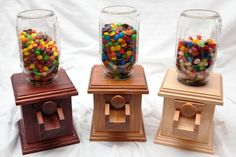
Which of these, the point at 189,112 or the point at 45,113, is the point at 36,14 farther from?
Result: the point at 189,112

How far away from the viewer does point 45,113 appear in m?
1.05

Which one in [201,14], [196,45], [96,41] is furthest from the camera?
[96,41]

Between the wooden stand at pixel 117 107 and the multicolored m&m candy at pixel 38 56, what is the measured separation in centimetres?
14

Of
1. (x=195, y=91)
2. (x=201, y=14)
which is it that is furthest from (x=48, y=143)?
(x=201, y=14)

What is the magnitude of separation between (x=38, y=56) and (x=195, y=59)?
484 mm

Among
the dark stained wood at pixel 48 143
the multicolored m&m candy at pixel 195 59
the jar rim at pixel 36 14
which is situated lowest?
the dark stained wood at pixel 48 143

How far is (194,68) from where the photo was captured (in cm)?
103

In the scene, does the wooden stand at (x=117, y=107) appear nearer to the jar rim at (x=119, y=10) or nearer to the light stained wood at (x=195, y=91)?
the light stained wood at (x=195, y=91)

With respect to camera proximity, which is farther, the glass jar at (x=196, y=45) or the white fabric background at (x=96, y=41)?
the white fabric background at (x=96, y=41)

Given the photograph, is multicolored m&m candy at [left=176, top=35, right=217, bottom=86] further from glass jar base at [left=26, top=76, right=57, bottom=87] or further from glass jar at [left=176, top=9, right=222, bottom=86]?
glass jar base at [left=26, top=76, right=57, bottom=87]

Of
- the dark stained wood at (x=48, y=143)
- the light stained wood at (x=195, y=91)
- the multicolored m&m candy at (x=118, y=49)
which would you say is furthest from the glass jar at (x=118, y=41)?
the dark stained wood at (x=48, y=143)

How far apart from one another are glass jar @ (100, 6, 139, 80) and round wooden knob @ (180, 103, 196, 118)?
0.69 ft

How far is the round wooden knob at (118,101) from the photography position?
3.43ft

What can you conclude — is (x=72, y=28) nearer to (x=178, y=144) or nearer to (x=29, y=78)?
(x=29, y=78)
